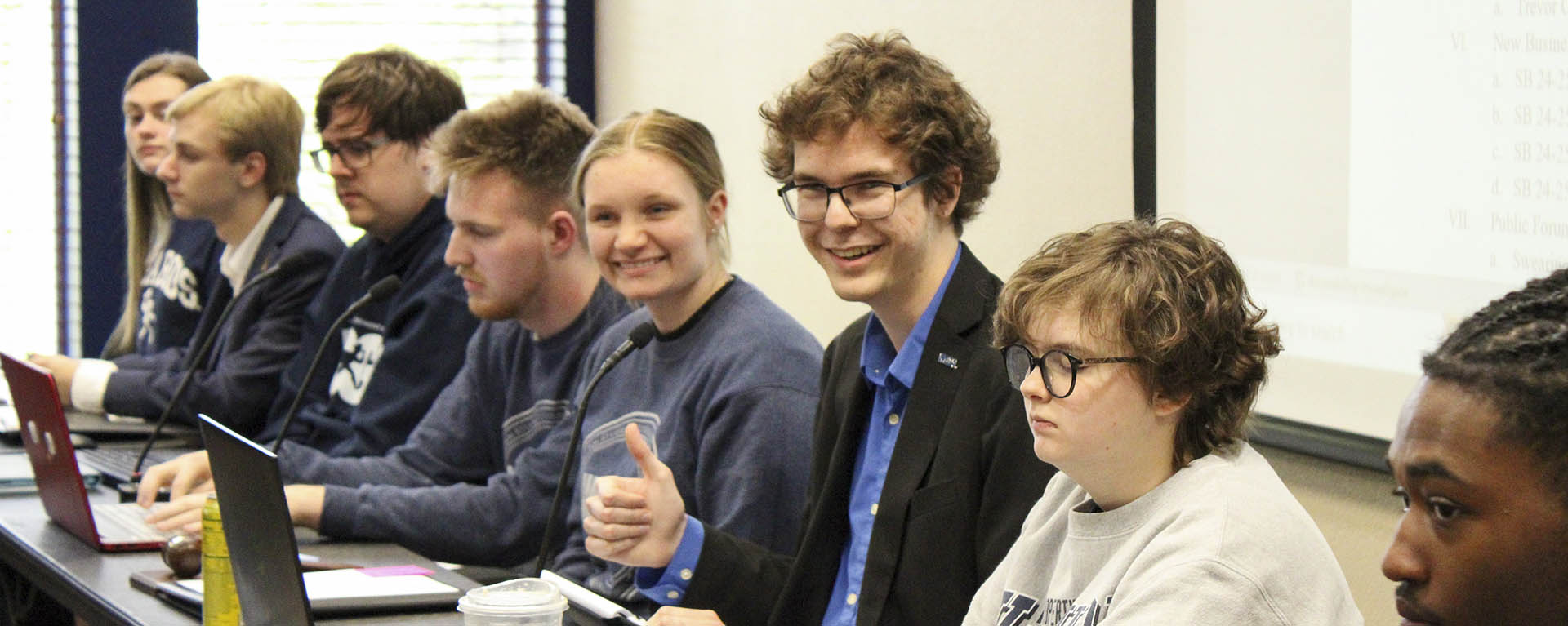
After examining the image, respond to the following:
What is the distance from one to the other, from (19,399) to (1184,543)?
2.11 metres

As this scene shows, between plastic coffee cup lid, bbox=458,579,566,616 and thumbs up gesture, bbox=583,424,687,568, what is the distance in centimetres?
26

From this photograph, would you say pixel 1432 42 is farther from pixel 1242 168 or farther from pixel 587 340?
pixel 587 340

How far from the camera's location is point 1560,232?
6.38 feet

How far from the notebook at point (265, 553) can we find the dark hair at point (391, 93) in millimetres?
1426

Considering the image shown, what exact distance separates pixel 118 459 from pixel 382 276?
65 cm

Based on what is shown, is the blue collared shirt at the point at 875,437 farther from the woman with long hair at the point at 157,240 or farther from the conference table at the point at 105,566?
the woman with long hair at the point at 157,240

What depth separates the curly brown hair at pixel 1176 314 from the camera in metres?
1.34

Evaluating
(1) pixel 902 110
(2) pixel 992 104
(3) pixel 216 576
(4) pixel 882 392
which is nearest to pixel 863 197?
(1) pixel 902 110

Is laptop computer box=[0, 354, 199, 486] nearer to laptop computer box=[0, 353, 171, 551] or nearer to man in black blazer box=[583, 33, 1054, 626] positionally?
laptop computer box=[0, 353, 171, 551]

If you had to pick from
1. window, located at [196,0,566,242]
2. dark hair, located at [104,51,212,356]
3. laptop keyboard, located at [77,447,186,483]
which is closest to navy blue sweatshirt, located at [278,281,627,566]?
laptop keyboard, located at [77,447,186,483]

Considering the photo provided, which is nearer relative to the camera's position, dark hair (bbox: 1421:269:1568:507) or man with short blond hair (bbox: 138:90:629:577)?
dark hair (bbox: 1421:269:1568:507)

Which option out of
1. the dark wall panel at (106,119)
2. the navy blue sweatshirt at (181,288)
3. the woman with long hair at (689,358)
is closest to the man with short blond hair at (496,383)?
the woman with long hair at (689,358)

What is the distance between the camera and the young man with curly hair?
0.97 metres

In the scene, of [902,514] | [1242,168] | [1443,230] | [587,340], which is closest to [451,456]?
[587,340]
